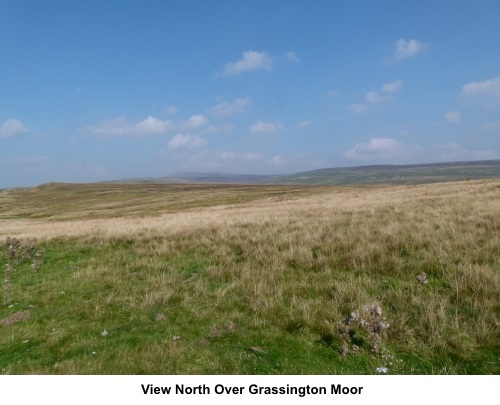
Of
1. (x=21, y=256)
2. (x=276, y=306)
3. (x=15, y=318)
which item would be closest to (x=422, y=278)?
(x=276, y=306)

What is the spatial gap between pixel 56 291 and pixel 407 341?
9591 mm

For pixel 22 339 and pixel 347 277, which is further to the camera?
pixel 347 277

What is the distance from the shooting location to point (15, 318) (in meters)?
8.20

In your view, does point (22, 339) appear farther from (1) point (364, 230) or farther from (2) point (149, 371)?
(1) point (364, 230)

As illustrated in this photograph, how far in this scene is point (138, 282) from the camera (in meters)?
10.2

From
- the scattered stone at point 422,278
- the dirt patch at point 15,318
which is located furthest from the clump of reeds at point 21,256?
the scattered stone at point 422,278

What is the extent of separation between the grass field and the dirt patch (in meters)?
0.05

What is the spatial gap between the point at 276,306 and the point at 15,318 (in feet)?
21.5

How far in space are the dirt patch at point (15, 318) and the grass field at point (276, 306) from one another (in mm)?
51

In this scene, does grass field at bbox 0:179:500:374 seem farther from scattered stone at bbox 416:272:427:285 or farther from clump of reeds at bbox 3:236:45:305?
clump of reeds at bbox 3:236:45:305

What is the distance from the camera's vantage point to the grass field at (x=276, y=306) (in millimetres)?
5496

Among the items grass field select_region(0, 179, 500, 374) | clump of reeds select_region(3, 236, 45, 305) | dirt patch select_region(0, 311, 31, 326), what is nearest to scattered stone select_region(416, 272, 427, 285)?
grass field select_region(0, 179, 500, 374)

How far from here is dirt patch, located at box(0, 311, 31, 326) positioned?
797cm
